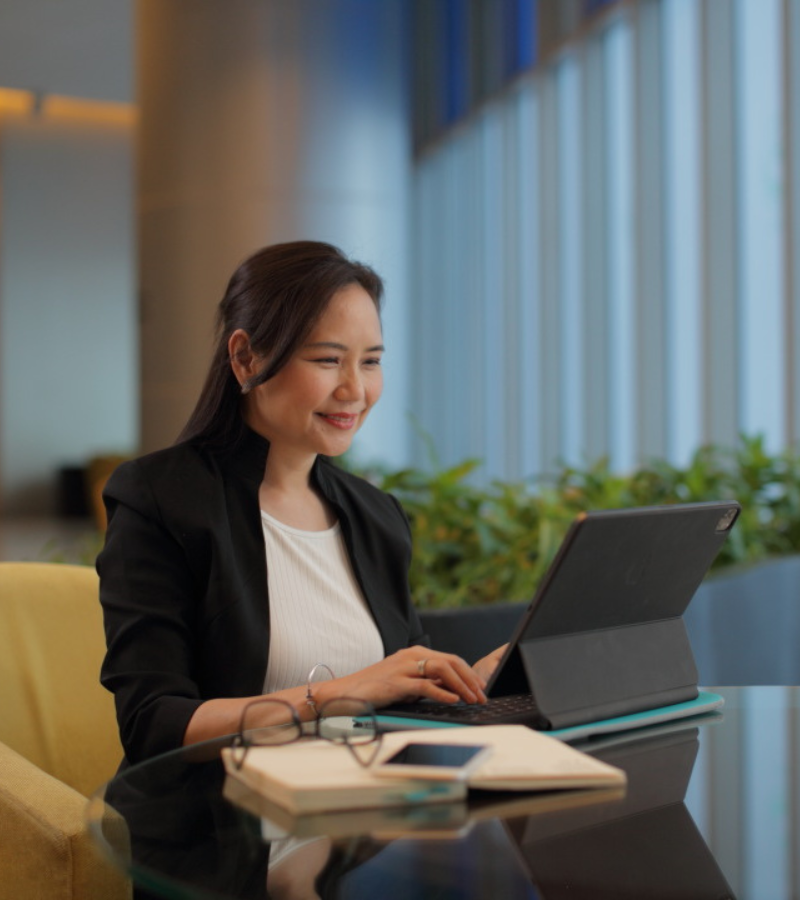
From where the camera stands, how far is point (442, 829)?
1.06 m

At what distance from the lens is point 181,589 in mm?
1624

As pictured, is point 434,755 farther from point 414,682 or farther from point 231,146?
point 231,146

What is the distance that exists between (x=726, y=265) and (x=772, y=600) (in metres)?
2.94

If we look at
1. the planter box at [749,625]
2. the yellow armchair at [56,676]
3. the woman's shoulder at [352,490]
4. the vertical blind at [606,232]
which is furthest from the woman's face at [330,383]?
the vertical blind at [606,232]

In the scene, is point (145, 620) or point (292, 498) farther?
point (292, 498)

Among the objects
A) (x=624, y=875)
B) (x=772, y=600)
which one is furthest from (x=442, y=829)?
(x=772, y=600)

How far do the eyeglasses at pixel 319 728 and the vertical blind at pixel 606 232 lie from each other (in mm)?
2959

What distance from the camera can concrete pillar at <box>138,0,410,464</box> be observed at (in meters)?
6.20

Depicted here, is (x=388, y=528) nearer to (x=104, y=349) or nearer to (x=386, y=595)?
(x=386, y=595)

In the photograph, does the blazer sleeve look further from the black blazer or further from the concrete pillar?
the concrete pillar

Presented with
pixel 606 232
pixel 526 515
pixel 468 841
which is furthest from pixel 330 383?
pixel 606 232

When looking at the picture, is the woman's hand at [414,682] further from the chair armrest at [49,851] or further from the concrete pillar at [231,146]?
the concrete pillar at [231,146]

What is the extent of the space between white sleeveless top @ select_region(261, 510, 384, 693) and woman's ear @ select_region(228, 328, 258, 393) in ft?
0.66

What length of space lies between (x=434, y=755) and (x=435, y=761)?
0.01 meters
